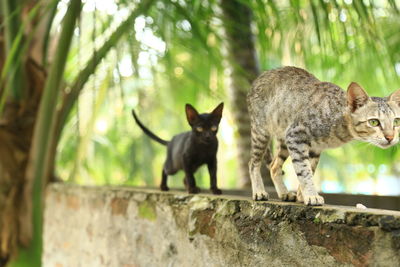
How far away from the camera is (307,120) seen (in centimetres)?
156

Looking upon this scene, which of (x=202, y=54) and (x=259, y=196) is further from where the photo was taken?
(x=202, y=54)

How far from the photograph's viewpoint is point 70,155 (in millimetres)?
5277

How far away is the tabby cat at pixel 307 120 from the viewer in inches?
54.4

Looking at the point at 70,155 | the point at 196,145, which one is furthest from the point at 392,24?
the point at 70,155

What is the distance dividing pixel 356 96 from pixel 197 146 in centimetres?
87

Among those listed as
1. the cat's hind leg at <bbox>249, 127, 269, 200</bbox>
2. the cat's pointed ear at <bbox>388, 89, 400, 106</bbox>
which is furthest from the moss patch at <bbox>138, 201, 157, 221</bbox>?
the cat's pointed ear at <bbox>388, 89, 400, 106</bbox>

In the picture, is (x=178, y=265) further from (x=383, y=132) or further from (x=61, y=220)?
(x=61, y=220)

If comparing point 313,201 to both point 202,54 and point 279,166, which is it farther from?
point 202,54

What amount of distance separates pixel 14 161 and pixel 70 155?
200cm

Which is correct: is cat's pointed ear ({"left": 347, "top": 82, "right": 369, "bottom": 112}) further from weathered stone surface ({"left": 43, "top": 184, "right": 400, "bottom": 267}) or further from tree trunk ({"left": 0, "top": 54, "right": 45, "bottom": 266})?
tree trunk ({"left": 0, "top": 54, "right": 45, "bottom": 266})

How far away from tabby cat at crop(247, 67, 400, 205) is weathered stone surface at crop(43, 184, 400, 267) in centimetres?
13

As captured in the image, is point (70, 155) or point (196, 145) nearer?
point (196, 145)

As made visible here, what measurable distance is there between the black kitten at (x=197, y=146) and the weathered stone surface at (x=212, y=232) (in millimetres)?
187

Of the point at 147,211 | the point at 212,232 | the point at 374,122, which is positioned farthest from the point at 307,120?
the point at 147,211
